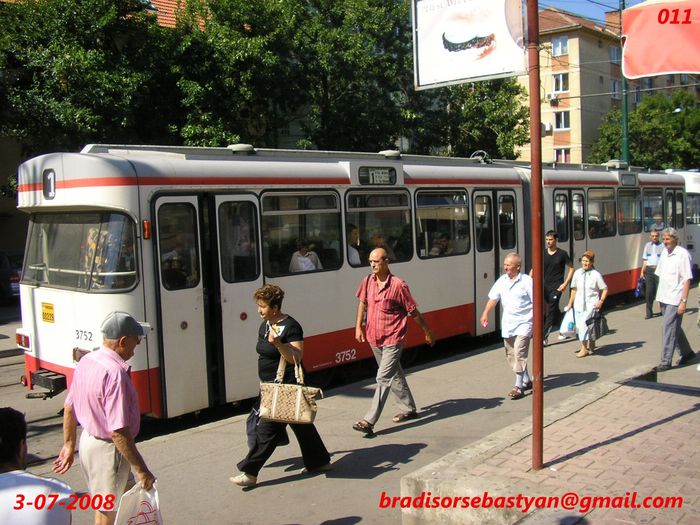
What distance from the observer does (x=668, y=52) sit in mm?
6098

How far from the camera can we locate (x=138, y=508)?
3.63 m

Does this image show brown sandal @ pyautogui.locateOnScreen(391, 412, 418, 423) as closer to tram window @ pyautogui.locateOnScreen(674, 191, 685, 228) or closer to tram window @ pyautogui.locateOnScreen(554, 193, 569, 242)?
tram window @ pyautogui.locateOnScreen(554, 193, 569, 242)

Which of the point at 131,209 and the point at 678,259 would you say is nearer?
the point at 131,209

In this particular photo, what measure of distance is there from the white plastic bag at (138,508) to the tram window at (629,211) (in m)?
14.6

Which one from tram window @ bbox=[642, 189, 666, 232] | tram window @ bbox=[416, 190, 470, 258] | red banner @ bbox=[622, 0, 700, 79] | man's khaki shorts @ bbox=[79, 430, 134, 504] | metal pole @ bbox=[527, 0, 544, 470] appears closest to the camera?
man's khaki shorts @ bbox=[79, 430, 134, 504]

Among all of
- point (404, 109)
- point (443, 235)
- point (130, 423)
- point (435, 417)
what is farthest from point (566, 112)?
point (130, 423)

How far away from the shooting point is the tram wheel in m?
9.10

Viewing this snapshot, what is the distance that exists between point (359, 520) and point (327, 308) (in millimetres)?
4025

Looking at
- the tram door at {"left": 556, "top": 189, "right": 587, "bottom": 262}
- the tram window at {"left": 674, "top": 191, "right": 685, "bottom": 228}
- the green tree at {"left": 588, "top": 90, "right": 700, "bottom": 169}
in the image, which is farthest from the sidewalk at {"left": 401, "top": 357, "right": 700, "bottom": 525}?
the green tree at {"left": 588, "top": 90, "right": 700, "bottom": 169}

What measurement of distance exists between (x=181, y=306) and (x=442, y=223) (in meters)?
4.91

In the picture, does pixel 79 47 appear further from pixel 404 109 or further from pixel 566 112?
pixel 566 112

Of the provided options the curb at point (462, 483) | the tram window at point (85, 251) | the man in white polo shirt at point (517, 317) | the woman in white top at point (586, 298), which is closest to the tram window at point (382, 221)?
the man in white polo shirt at point (517, 317)

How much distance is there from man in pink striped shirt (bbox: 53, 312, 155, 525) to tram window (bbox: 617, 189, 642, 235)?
1442cm

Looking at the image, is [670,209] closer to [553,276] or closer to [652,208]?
[652,208]
